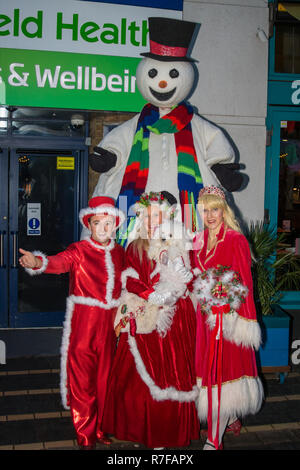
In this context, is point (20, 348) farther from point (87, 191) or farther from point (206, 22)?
point (206, 22)

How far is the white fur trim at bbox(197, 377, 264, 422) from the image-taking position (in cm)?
326

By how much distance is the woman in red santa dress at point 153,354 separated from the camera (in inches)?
129

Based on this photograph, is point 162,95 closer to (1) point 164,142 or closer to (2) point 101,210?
(1) point 164,142

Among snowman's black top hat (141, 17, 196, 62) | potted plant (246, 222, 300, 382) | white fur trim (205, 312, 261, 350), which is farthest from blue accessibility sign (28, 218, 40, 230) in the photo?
white fur trim (205, 312, 261, 350)

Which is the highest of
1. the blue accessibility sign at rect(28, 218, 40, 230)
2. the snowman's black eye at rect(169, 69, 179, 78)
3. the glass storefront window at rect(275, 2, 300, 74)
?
the glass storefront window at rect(275, 2, 300, 74)

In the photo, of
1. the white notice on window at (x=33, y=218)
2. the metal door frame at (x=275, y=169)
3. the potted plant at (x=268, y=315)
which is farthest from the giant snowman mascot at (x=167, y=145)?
the white notice on window at (x=33, y=218)

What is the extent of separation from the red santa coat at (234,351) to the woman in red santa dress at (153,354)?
0.11 m

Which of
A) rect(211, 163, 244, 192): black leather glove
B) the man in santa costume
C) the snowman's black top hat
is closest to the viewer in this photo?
the man in santa costume

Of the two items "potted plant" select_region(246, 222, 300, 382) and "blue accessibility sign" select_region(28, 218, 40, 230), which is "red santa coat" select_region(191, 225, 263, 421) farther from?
"blue accessibility sign" select_region(28, 218, 40, 230)

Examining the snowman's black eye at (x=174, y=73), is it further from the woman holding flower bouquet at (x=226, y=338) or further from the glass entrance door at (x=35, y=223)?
the glass entrance door at (x=35, y=223)

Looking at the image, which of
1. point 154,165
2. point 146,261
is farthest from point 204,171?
point 146,261

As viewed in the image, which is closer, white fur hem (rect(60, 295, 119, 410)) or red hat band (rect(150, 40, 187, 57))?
white fur hem (rect(60, 295, 119, 410))

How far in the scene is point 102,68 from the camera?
4.96 meters

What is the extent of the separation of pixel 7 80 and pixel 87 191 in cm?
179
